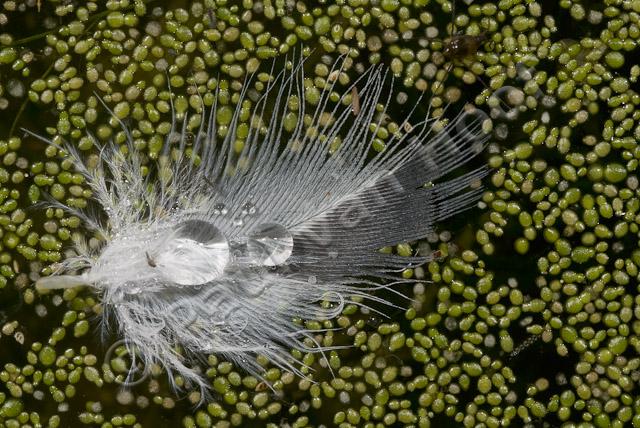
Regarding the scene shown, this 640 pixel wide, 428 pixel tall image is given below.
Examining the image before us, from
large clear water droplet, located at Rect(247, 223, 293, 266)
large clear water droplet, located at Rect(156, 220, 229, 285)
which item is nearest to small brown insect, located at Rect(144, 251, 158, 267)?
large clear water droplet, located at Rect(156, 220, 229, 285)

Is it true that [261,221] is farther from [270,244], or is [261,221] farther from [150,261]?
[150,261]

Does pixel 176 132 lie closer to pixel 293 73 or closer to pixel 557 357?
pixel 293 73

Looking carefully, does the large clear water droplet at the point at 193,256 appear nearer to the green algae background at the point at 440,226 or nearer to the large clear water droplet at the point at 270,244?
the large clear water droplet at the point at 270,244

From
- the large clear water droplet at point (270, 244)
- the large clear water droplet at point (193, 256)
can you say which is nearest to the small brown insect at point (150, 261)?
the large clear water droplet at point (193, 256)

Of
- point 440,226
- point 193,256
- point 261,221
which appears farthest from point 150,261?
point 440,226

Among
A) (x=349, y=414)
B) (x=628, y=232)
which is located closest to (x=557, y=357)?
(x=628, y=232)

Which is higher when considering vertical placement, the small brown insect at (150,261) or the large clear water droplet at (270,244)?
the small brown insect at (150,261)

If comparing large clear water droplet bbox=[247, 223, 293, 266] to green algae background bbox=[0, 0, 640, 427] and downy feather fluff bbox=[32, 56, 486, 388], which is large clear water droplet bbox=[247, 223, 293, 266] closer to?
downy feather fluff bbox=[32, 56, 486, 388]
